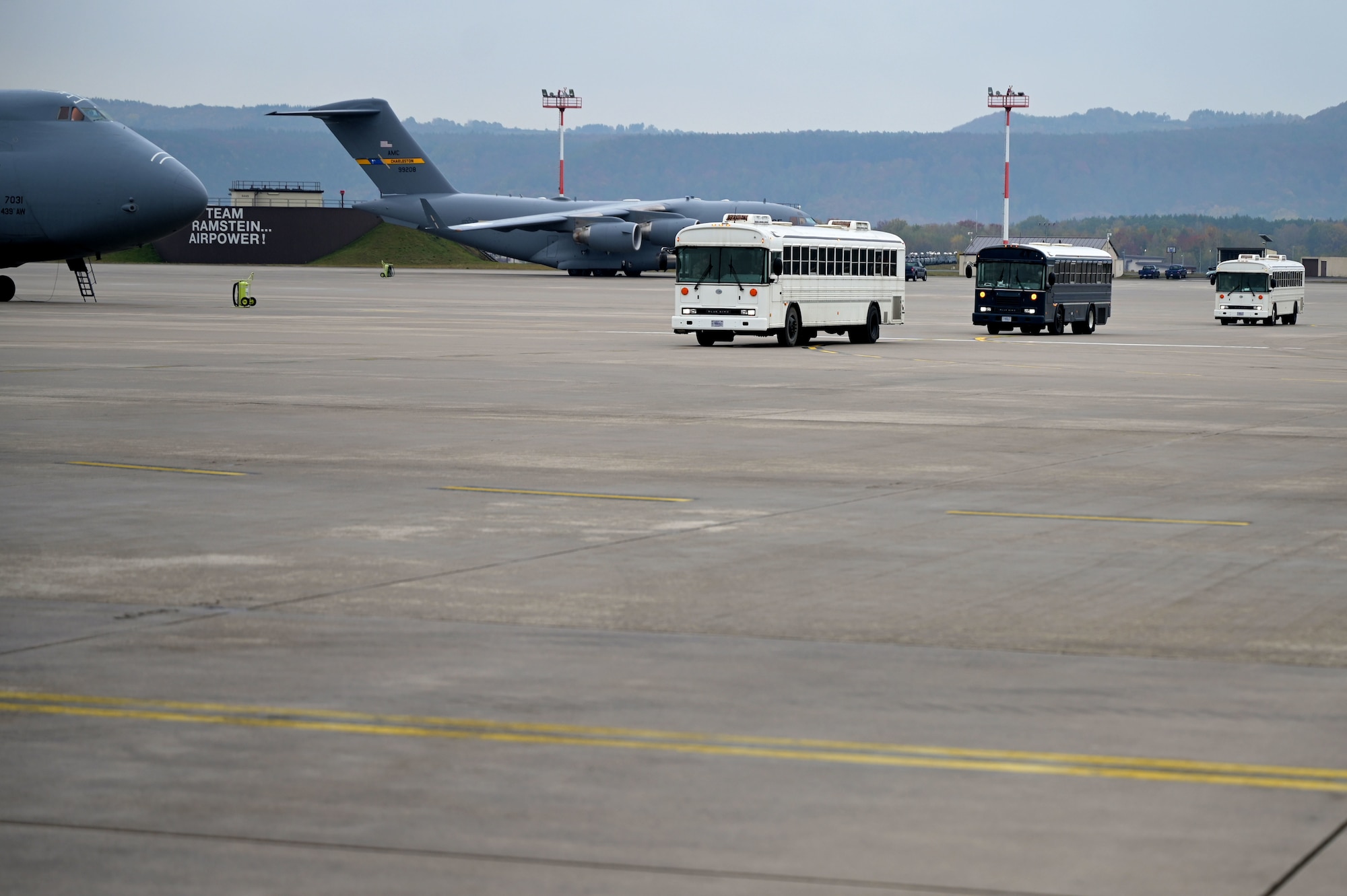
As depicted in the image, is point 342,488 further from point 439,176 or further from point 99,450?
point 439,176

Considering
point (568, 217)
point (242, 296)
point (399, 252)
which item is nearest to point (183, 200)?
point (242, 296)

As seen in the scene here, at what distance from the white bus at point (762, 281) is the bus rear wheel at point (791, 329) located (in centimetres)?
2

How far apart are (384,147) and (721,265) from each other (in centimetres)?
7718

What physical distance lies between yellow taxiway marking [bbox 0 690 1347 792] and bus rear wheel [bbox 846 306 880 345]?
136 ft

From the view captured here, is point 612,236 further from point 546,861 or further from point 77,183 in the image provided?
point 546,861

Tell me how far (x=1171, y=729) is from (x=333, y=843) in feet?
12.8

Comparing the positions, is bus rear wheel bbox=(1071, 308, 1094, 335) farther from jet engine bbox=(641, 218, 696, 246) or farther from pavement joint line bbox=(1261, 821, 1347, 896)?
pavement joint line bbox=(1261, 821, 1347, 896)

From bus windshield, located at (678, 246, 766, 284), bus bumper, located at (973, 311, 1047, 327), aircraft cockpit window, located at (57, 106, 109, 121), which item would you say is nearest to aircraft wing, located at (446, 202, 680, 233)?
aircraft cockpit window, located at (57, 106, 109, 121)

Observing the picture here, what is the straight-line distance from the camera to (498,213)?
114875 mm

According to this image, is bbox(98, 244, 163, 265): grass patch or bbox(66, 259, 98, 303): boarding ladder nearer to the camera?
bbox(66, 259, 98, 303): boarding ladder

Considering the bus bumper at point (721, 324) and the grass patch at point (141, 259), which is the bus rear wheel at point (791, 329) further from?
the grass patch at point (141, 259)

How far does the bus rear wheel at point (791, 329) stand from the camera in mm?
45375

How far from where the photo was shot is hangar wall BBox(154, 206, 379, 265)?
463ft

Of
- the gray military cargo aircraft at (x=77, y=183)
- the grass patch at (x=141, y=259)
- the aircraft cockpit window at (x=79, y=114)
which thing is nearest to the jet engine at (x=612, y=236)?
the grass patch at (x=141, y=259)
